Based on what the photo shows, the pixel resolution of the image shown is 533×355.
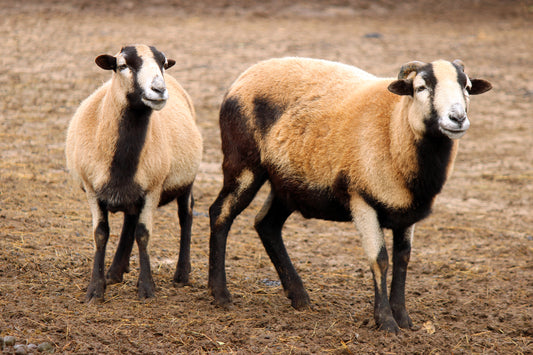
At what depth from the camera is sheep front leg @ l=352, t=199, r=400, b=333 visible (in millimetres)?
Answer: 5988

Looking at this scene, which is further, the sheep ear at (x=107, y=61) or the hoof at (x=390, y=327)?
the sheep ear at (x=107, y=61)

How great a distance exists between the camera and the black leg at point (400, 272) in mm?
6258

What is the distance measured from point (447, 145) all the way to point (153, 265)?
11.7ft

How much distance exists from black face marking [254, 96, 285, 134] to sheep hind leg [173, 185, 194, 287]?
1.26 m

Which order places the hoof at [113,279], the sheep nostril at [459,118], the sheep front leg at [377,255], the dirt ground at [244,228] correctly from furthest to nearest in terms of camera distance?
1. the hoof at [113,279]
2. the sheep front leg at [377,255]
3. the dirt ground at [244,228]
4. the sheep nostril at [459,118]

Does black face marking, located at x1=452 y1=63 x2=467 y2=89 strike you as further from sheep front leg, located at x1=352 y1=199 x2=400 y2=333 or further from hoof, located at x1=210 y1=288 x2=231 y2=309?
hoof, located at x1=210 y1=288 x2=231 y2=309

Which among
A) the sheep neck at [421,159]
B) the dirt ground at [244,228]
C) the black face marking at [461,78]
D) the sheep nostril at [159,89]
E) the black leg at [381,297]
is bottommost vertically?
the dirt ground at [244,228]

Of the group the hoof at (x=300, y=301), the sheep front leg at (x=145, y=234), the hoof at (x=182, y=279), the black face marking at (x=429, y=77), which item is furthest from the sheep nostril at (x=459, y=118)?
the hoof at (x=182, y=279)

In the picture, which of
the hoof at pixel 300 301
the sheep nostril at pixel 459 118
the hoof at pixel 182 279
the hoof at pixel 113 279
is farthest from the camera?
the hoof at pixel 182 279

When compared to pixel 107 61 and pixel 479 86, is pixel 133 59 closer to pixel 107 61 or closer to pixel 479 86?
pixel 107 61

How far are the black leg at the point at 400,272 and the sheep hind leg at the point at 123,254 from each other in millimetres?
2634

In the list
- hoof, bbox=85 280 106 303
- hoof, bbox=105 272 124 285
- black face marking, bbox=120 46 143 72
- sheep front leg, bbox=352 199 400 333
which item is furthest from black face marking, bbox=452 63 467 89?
hoof, bbox=105 272 124 285

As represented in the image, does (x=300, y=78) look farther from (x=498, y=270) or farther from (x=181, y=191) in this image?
(x=498, y=270)

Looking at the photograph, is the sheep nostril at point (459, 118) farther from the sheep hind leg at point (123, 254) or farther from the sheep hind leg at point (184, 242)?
the sheep hind leg at point (123, 254)
